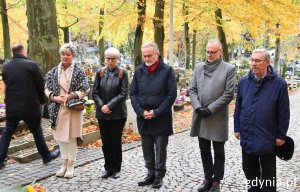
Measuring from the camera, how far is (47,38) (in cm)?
827

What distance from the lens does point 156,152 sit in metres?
5.17

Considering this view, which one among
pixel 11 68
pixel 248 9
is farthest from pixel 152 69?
pixel 248 9

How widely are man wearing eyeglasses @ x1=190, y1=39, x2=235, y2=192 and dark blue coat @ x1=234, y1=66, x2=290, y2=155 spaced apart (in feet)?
1.93

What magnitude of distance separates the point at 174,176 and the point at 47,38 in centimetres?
446

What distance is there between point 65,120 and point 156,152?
141 centimetres

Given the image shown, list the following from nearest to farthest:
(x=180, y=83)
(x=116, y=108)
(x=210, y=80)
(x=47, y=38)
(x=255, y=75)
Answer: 1. (x=255, y=75)
2. (x=210, y=80)
3. (x=116, y=108)
4. (x=47, y=38)
5. (x=180, y=83)

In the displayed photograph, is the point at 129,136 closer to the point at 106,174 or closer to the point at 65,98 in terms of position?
the point at 106,174

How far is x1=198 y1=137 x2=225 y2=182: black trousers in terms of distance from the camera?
485 cm

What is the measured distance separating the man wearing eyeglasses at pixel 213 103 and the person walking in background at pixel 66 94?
1.68m

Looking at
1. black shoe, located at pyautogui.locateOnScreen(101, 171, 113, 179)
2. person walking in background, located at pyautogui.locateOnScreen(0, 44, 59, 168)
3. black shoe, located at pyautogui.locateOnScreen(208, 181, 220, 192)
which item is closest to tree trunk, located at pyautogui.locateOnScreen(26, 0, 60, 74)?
person walking in background, located at pyautogui.locateOnScreen(0, 44, 59, 168)

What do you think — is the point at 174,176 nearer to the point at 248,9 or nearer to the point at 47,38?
the point at 47,38

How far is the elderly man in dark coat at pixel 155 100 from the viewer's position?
196 inches

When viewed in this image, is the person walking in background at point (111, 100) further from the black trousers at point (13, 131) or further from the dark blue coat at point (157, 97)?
the black trousers at point (13, 131)

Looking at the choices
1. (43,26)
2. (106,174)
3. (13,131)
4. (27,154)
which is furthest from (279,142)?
(43,26)
